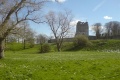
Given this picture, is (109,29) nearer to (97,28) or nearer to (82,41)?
(97,28)

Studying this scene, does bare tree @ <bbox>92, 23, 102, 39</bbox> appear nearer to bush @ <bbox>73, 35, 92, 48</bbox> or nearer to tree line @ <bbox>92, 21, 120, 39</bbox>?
tree line @ <bbox>92, 21, 120, 39</bbox>

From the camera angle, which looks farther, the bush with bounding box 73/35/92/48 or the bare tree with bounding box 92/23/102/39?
the bare tree with bounding box 92/23/102/39

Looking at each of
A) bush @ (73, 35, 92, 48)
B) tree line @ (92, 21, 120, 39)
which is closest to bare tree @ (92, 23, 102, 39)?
tree line @ (92, 21, 120, 39)

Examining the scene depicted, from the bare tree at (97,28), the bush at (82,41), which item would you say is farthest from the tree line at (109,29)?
the bush at (82,41)

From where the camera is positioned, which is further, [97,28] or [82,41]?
[97,28]

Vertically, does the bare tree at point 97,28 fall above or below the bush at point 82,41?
above

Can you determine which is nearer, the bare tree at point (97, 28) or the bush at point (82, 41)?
the bush at point (82, 41)

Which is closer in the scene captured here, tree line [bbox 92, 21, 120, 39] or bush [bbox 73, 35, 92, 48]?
bush [bbox 73, 35, 92, 48]

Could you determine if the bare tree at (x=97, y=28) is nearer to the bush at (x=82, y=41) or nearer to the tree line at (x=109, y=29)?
the tree line at (x=109, y=29)

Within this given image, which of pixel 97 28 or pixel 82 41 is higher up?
pixel 97 28

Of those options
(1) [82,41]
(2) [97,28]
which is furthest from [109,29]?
(1) [82,41]

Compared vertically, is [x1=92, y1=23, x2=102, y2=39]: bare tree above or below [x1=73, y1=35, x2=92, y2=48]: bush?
above

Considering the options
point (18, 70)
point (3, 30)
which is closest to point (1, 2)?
point (3, 30)

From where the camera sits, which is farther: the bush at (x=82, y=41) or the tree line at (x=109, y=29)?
the tree line at (x=109, y=29)
